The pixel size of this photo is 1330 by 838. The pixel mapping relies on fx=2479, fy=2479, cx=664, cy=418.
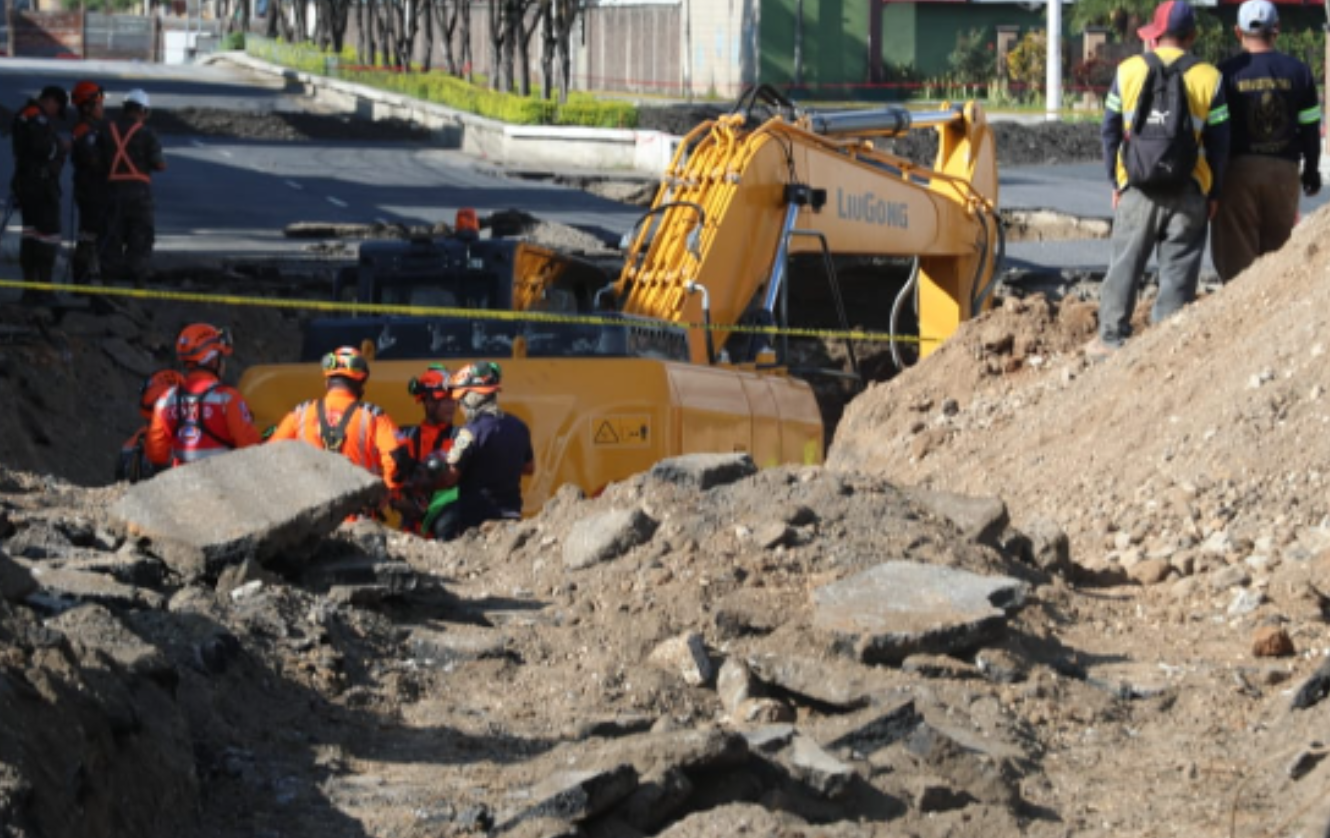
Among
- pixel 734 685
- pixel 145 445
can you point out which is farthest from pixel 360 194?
pixel 734 685

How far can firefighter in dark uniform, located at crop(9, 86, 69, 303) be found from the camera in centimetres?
1962

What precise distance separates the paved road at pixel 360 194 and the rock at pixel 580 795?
17.7 m

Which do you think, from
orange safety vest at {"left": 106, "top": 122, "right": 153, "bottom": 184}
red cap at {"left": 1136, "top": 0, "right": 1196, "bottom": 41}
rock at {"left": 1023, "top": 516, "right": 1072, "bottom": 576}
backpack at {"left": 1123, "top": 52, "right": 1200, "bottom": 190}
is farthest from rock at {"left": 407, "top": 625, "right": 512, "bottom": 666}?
orange safety vest at {"left": 106, "top": 122, "right": 153, "bottom": 184}

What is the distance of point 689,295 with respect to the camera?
14812 millimetres

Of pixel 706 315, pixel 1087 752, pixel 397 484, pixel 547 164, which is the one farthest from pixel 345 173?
pixel 1087 752

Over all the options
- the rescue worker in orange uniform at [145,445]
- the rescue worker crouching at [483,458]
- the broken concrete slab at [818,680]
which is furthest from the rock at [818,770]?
the rescue worker in orange uniform at [145,445]

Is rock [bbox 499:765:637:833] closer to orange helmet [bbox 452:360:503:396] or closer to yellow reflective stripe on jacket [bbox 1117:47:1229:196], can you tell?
orange helmet [bbox 452:360:503:396]

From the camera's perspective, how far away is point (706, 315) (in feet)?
48.4

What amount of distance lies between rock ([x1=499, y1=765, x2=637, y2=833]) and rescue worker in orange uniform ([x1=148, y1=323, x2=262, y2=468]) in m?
5.24

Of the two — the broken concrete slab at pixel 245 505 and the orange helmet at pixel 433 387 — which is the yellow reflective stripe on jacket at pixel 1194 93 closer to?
the orange helmet at pixel 433 387

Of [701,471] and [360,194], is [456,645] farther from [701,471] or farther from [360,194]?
[360,194]

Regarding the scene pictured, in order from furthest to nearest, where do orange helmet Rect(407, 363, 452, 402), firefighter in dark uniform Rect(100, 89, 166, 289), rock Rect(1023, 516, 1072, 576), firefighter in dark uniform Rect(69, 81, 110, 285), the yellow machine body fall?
1. firefighter in dark uniform Rect(100, 89, 166, 289)
2. firefighter in dark uniform Rect(69, 81, 110, 285)
3. the yellow machine body
4. orange helmet Rect(407, 363, 452, 402)
5. rock Rect(1023, 516, 1072, 576)

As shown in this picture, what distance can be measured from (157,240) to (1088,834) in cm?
1987

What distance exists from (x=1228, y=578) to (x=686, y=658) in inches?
106
